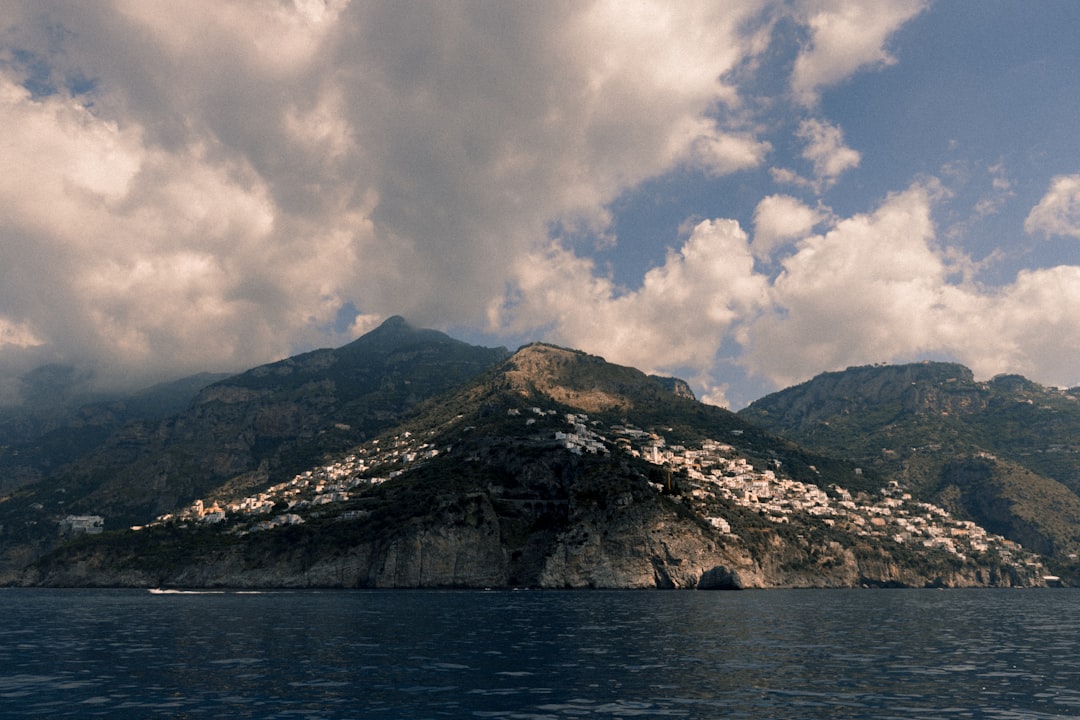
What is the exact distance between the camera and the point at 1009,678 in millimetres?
38344

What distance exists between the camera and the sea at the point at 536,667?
3044cm

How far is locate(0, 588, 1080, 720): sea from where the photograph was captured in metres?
30.4

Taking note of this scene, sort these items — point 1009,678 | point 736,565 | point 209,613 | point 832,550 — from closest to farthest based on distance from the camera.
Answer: point 1009,678 < point 209,613 < point 736,565 < point 832,550

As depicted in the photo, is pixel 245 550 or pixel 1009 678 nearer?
pixel 1009 678

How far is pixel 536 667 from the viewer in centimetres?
4162

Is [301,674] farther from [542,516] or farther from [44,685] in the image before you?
[542,516]

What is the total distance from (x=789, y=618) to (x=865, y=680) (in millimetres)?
45501

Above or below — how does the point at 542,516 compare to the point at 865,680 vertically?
above

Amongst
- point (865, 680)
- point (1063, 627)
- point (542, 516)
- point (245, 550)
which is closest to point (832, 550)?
point (542, 516)

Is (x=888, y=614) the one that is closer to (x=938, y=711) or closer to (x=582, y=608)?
(x=582, y=608)

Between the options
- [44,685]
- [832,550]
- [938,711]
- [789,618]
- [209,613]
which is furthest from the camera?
[832,550]

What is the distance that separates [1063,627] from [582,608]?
179 feet

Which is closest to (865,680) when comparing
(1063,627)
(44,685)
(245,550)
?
(44,685)

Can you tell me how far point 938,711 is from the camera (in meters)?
29.5
